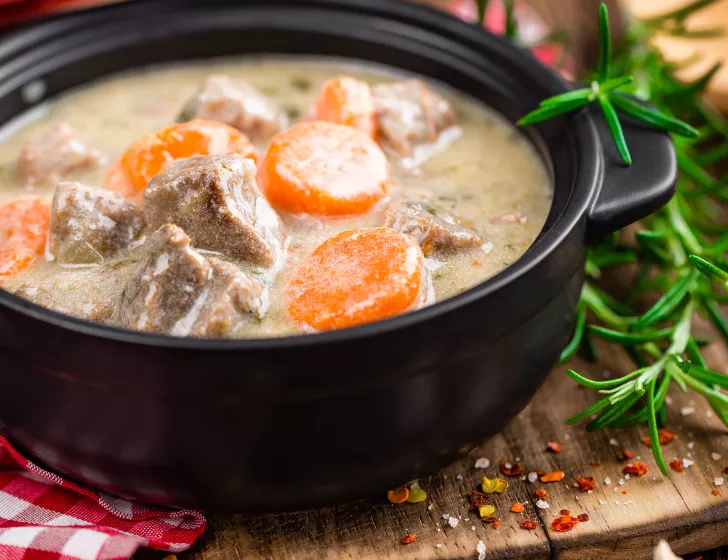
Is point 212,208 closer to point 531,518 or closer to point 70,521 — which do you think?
point 70,521

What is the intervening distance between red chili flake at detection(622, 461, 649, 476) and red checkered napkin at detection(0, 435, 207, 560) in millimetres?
1008

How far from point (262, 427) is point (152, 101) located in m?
1.54

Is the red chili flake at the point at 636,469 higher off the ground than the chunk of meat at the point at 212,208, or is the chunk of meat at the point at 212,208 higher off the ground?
the chunk of meat at the point at 212,208

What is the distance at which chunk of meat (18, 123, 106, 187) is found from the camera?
8.00ft

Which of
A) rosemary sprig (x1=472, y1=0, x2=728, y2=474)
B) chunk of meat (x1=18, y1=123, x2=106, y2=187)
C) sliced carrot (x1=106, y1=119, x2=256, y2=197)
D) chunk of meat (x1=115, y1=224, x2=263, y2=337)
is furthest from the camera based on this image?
chunk of meat (x1=18, y1=123, x2=106, y2=187)

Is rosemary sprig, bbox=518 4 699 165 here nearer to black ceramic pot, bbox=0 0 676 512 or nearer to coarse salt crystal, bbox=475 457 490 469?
black ceramic pot, bbox=0 0 676 512

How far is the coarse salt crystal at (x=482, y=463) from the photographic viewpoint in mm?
2158

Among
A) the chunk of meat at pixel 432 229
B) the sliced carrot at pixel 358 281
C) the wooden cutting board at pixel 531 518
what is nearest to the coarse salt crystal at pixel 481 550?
the wooden cutting board at pixel 531 518

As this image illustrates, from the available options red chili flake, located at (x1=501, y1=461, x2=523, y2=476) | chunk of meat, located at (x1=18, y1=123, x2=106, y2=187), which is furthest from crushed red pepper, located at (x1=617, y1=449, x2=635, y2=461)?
chunk of meat, located at (x1=18, y1=123, x2=106, y2=187)

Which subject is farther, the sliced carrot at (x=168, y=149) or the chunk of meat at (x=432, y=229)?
the sliced carrot at (x=168, y=149)

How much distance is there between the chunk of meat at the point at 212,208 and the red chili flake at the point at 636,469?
0.98 meters

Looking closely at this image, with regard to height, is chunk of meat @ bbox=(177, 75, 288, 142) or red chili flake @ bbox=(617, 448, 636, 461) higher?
chunk of meat @ bbox=(177, 75, 288, 142)

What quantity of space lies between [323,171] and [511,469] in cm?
88

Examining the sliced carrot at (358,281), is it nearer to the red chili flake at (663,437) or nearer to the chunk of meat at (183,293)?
the chunk of meat at (183,293)
